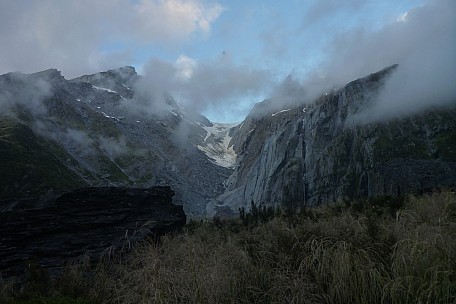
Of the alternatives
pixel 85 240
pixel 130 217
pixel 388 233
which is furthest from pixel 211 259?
pixel 130 217

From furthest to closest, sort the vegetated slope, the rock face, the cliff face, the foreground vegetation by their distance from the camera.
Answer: the cliff face, the vegetated slope, the rock face, the foreground vegetation

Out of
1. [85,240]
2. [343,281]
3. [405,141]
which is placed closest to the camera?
[343,281]

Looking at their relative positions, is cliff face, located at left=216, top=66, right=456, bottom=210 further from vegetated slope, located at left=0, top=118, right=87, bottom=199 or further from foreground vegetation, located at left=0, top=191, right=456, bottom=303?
foreground vegetation, located at left=0, top=191, right=456, bottom=303

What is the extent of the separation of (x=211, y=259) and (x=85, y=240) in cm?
1041

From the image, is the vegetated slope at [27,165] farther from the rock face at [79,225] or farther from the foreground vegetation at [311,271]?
the foreground vegetation at [311,271]

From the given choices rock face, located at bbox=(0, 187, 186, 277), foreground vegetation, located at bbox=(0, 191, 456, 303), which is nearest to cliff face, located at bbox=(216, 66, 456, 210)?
rock face, located at bbox=(0, 187, 186, 277)

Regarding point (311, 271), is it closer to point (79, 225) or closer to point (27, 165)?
point (79, 225)

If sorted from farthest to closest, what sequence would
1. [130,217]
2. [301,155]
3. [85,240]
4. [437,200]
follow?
1. [301,155]
2. [130,217]
3. [85,240]
4. [437,200]

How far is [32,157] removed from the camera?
13875 centimetres

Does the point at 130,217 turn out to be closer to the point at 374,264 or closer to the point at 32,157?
the point at 374,264

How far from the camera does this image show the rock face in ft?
55.0

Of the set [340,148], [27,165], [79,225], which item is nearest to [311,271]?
[79,225]

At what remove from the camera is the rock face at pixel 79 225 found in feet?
55.0

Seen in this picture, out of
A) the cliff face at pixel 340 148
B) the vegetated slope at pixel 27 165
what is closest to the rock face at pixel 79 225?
the cliff face at pixel 340 148
